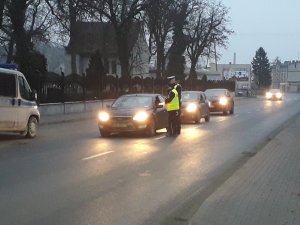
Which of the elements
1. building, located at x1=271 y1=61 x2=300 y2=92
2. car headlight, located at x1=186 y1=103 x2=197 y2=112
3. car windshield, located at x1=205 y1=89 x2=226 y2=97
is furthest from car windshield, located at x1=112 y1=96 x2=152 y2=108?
building, located at x1=271 y1=61 x2=300 y2=92

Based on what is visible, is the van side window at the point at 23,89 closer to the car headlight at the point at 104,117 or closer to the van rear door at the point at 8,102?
the van rear door at the point at 8,102

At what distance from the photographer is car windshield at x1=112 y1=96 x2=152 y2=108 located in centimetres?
1919

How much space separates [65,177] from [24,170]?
4.05 ft

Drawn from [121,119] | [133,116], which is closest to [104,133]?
[121,119]

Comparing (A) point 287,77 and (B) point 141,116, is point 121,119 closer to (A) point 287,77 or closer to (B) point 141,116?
(B) point 141,116

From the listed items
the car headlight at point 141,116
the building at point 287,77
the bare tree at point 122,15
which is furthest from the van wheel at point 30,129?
the building at point 287,77

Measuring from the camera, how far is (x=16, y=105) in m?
17.4

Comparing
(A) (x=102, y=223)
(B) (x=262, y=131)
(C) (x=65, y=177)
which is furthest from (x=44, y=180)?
(B) (x=262, y=131)

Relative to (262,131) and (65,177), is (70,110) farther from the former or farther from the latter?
(65,177)

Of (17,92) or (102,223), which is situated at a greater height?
(17,92)

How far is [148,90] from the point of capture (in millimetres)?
47531

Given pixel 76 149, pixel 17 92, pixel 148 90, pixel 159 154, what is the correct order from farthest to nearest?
pixel 148 90
pixel 17 92
pixel 76 149
pixel 159 154

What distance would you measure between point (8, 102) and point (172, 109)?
529 cm

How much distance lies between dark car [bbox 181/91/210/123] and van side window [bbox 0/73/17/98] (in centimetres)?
1013
